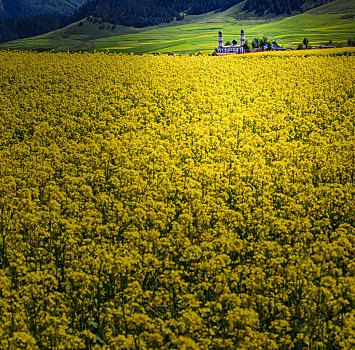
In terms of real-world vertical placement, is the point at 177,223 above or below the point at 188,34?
below

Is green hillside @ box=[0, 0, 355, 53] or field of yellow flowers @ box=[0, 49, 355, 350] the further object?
green hillside @ box=[0, 0, 355, 53]

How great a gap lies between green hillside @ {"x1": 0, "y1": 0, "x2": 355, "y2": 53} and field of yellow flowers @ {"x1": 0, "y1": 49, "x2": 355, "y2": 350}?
65.6m

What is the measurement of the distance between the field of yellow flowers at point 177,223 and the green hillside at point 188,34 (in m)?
65.6

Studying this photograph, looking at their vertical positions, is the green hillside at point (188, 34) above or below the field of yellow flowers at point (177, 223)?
above

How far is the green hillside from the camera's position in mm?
97375

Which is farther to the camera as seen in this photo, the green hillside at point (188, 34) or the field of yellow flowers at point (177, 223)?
the green hillside at point (188, 34)

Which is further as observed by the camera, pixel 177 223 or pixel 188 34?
pixel 188 34

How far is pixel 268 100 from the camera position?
25.7m

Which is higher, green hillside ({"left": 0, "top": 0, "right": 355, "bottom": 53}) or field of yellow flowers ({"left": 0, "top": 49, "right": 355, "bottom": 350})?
green hillside ({"left": 0, "top": 0, "right": 355, "bottom": 53})

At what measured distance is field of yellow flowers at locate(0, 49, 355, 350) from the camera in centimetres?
776

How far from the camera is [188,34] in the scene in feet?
451

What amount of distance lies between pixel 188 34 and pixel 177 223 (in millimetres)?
136465

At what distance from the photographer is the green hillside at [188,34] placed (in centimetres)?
9738

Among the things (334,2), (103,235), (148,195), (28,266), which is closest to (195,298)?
(103,235)
